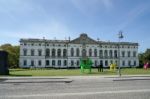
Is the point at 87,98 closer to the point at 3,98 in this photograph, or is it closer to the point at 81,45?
the point at 3,98

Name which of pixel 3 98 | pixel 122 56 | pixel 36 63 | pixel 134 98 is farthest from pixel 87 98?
pixel 122 56

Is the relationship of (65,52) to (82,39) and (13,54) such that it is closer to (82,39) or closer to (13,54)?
(82,39)

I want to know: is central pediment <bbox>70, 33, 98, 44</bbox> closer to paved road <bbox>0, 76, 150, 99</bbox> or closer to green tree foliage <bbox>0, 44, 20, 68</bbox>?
green tree foliage <bbox>0, 44, 20, 68</bbox>

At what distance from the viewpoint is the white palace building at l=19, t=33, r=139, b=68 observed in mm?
111688

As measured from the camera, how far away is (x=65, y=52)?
115 metres

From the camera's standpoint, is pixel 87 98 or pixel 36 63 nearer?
pixel 87 98

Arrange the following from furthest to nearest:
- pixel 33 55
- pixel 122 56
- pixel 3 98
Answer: pixel 122 56, pixel 33 55, pixel 3 98

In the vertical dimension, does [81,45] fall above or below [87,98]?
above

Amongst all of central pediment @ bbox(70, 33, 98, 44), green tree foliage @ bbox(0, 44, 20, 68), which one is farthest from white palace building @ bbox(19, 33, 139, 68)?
green tree foliage @ bbox(0, 44, 20, 68)

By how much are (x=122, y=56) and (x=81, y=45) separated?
19227 millimetres

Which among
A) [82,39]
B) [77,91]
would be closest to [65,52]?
[82,39]

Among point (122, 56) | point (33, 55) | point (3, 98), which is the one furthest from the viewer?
point (122, 56)

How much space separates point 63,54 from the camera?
376 feet

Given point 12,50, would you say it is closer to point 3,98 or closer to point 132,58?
point 132,58
